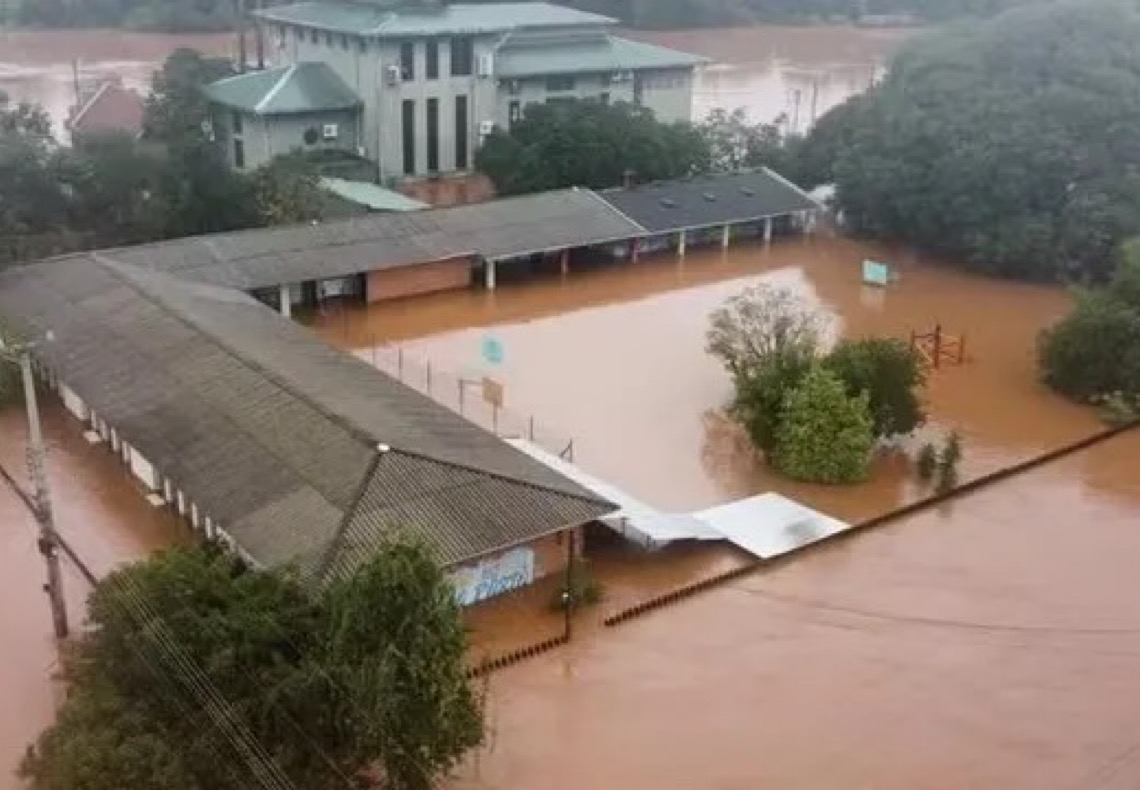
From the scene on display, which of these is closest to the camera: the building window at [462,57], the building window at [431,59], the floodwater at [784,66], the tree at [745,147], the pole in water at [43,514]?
the pole in water at [43,514]

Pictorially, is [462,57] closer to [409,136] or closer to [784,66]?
[409,136]

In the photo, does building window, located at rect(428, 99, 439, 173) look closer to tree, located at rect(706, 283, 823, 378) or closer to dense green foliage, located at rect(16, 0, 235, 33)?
tree, located at rect(706, 283, 823, 378)

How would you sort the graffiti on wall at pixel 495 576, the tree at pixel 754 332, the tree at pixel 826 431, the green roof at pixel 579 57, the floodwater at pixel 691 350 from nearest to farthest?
the graffiti on wall at pixel 495 576 → the tree at pixel 826 431 → the floodwater at pixel 691 350 → the tree at pixel 754 332 → the green roof at pixel 579 57

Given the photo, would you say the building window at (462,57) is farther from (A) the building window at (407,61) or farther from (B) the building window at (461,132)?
(A) the building window at (407,61)

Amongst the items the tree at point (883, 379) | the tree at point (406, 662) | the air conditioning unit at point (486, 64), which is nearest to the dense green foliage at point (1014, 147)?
the air conditioning unit at point (486, 64)

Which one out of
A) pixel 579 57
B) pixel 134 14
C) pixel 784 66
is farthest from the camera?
pixel 784 66

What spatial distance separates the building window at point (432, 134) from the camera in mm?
36188

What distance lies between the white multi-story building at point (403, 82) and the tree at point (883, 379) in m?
18.1

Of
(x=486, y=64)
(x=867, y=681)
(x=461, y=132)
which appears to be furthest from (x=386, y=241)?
(x=867, y=681)

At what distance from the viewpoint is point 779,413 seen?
819 inches

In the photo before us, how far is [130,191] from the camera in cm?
2959

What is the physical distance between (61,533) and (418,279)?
12020 millimetres

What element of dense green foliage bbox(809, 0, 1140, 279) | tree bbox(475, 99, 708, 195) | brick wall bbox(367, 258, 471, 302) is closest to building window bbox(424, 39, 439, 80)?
tree bbox(475, 99, 708, 195)

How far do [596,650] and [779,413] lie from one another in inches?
257
